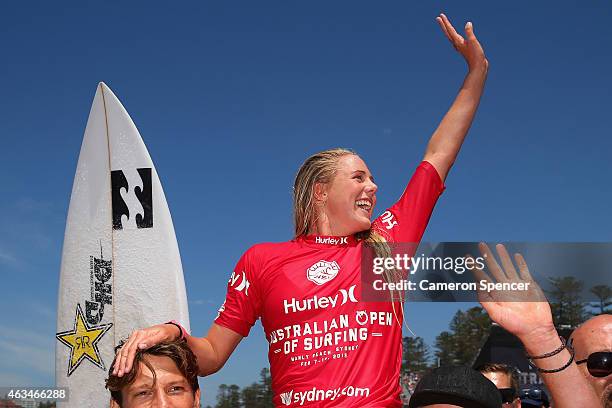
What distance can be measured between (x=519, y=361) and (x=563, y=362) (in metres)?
18.0

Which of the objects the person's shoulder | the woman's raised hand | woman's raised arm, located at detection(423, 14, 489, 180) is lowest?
the woman's raised hand

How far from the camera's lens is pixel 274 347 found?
10.1 ft

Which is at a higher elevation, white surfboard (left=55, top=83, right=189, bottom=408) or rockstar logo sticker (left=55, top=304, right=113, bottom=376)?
white surfboard (left=55, top=83, right=189, bottom=408)

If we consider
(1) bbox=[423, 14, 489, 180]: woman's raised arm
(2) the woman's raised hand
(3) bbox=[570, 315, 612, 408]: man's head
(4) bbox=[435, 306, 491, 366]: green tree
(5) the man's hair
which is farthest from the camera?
(4) bbox=[435, 306, 491, 366]: green tree

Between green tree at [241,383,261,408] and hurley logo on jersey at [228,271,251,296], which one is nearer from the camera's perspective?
hurley logo on jersey at [228,271,251,296]

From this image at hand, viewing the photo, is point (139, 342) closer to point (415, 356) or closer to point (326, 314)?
point (326, 314)

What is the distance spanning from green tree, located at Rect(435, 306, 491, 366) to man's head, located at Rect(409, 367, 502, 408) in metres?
51.3

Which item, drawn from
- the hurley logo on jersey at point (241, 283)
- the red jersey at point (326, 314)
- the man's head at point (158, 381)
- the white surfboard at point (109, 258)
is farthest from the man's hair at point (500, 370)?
the white surfboard at point (109, 258)

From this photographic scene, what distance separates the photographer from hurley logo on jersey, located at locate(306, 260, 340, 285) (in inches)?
121

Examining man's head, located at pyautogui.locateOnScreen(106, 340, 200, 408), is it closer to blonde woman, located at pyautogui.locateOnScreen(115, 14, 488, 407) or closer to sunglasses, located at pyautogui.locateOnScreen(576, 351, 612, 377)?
blonde woman, located at pyautogui.locateOnScreen(115, 14, 488, 407)

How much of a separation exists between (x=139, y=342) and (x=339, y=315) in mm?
877

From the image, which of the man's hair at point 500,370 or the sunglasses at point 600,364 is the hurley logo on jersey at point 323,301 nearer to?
the sunglasses at point 600,364

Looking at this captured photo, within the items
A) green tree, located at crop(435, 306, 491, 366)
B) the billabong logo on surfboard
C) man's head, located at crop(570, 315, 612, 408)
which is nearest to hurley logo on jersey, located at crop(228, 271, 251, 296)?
man's head, located at crop(570, 315, 612, 408)

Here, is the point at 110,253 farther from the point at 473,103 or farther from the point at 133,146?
the point at 473,103
